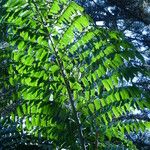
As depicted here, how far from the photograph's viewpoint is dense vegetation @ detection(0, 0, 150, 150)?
10.1 ft

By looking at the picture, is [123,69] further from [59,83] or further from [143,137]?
[143,137]

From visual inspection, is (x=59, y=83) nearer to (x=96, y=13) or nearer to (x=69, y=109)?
(x=69, y=109)

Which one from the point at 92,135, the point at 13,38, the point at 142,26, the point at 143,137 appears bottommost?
the point at 92,135

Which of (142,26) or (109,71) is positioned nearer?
(109,71)

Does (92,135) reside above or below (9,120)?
below

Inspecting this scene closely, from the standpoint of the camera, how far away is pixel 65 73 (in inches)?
127

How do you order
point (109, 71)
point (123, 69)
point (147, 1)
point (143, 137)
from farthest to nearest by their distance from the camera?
point (147, 1) → point (143, 137) → point (109, 71) → point (123, 69)

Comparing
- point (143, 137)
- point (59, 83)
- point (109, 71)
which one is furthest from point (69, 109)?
point (143, 137)

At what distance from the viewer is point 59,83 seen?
10.5 feet

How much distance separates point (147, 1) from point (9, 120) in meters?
10.6

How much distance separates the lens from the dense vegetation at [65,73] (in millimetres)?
3074

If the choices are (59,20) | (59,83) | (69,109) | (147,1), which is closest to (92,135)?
(69,109)

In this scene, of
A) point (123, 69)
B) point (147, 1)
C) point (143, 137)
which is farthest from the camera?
point (147, 1)

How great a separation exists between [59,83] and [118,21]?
35.3 ft
